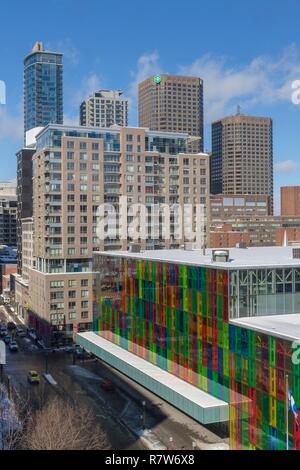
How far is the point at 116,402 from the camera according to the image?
198 ft

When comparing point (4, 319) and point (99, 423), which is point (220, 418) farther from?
point (4, 319)

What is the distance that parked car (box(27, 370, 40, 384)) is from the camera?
68.9m

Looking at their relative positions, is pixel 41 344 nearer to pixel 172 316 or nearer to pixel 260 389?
pixel 172 316

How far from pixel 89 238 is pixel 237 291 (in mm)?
53407

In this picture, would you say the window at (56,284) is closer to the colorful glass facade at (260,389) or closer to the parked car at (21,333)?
the parked car at (21,333)

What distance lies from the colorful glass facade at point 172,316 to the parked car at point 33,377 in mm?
10468

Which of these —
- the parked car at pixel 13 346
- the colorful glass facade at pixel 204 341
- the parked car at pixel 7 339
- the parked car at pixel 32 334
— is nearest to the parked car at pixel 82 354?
the colorful glass facade at pixel 204 341

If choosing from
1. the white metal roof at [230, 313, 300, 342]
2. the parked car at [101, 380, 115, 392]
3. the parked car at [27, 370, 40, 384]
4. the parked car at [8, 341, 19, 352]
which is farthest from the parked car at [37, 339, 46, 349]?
the white metal roof at [230, 313, 300, 342]

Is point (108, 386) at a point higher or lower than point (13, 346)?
higher

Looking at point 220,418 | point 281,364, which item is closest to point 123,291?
point 220,418

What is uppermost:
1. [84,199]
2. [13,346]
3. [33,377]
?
[84,199]

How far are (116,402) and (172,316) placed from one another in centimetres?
1118

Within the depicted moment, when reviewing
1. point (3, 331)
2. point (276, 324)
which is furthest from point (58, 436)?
point (3, 331)

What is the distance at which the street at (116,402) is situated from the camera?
4878cm
